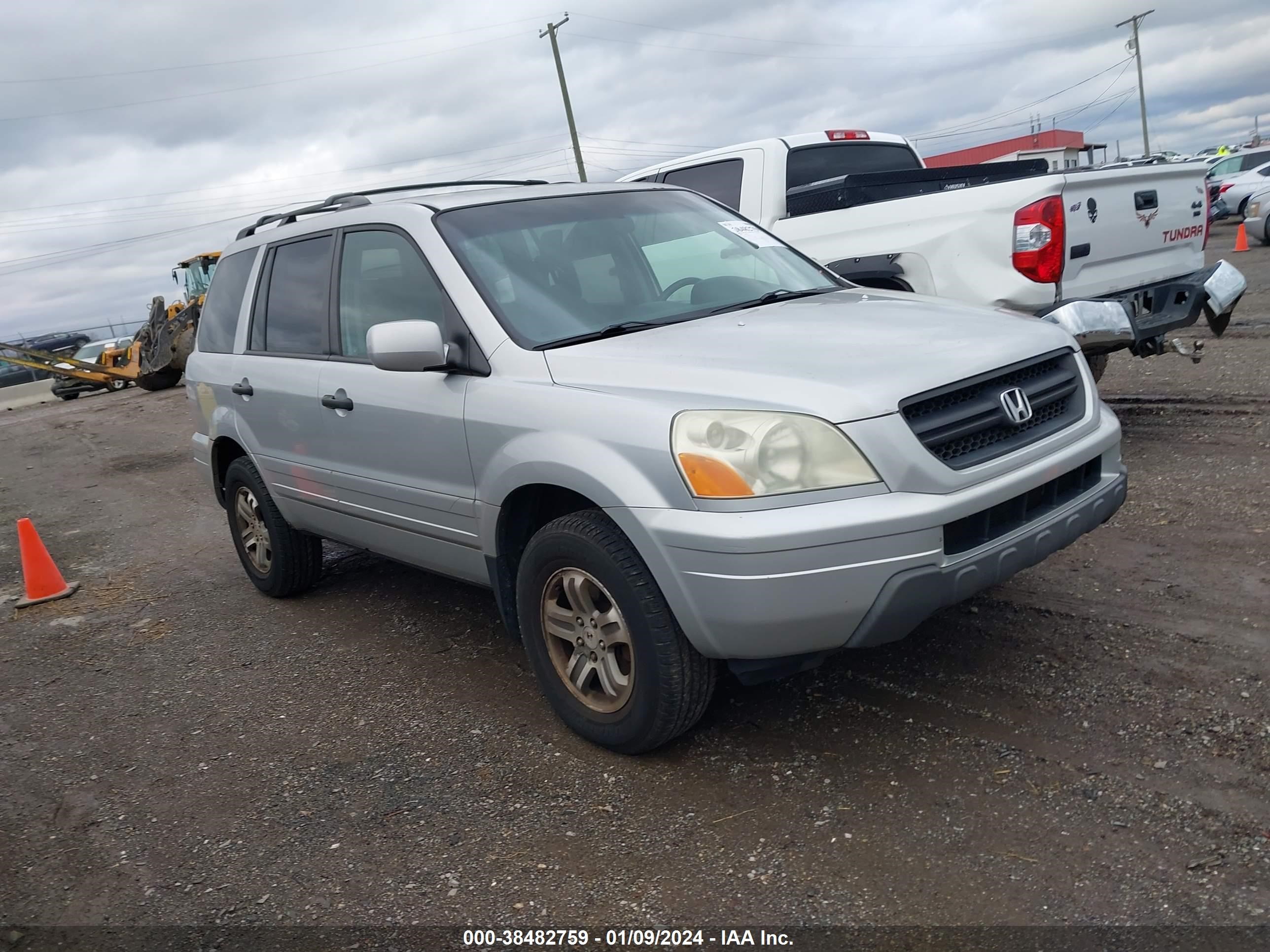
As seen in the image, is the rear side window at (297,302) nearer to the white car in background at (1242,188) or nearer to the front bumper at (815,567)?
the front bumper at (815,567)

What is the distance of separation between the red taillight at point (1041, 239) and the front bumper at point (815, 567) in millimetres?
2930

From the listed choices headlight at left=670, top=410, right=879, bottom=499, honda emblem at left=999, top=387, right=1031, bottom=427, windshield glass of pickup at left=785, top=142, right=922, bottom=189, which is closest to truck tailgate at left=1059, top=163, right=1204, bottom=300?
windshield glass of pickup at left=785, top=142, right=922, bottom=189

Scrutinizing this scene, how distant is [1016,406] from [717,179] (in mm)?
4997

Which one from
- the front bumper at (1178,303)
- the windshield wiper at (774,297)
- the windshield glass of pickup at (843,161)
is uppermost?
the windshield glass of pickup at (843,161)

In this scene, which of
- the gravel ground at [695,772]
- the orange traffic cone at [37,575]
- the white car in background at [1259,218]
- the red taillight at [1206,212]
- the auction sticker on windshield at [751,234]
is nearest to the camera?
the gravel ground at [695,772]

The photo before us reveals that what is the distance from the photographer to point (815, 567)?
2918 mm

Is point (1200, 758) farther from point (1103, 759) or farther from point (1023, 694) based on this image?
point (1023, 694)

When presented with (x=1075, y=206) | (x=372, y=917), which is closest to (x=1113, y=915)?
(x=372, y=917)

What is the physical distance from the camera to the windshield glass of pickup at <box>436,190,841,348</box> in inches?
154

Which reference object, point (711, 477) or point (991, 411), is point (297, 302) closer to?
Answer: point (711, 477)

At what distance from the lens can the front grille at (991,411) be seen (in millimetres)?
3125

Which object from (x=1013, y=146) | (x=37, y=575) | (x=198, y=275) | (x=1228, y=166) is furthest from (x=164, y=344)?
(x=1013, y=146)

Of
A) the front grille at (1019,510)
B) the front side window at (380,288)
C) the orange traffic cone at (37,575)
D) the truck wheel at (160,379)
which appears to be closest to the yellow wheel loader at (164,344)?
the truck wheel at (160,379)

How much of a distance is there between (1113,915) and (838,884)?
→ 654 mm
